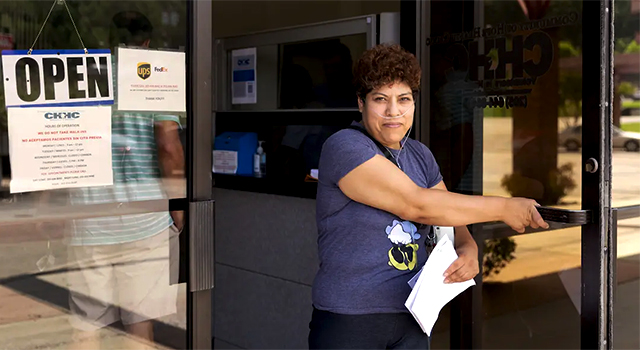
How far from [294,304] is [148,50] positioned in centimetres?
185

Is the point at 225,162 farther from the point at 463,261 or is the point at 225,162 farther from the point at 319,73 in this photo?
the point at 463,261

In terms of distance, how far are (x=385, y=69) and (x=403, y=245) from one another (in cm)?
57

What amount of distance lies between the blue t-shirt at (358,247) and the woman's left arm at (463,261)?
12 centimetres

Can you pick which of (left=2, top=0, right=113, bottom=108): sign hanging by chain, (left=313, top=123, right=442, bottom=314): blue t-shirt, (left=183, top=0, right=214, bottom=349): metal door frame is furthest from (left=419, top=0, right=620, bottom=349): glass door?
(left=2, top=0, right=113, bottom=108): sign hanging by chain

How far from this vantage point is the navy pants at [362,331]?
7.61 ft

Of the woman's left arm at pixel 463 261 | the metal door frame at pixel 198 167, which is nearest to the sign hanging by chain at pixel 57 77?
the metal door frame at pixel 198 167

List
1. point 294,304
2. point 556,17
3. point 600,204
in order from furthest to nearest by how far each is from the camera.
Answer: point 294,304 → point 556,17 → point 600,204

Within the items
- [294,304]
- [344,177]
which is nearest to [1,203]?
[344,177]

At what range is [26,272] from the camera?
2436 millimetres

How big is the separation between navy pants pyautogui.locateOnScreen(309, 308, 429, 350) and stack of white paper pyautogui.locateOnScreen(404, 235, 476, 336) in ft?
0.23

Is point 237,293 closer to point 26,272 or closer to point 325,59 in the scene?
point 325,59

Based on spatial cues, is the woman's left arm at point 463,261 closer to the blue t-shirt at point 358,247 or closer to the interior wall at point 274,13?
the blue t-shirt at point 358,247

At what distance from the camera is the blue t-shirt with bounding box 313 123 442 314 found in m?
2.32

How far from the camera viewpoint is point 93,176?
8.34ft
